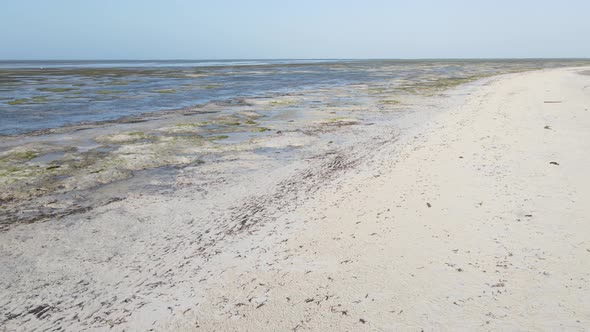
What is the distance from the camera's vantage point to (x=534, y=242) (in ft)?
18.6

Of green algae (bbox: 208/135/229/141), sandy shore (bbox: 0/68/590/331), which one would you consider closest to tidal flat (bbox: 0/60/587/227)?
green algae (bbox: 208/135/229/141)

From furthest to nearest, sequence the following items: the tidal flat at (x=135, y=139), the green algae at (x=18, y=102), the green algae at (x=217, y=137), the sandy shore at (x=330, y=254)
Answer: the green algae at (x=18, y=102) → the green algae at (x=217, y=137) → the tidal flat at (x=135, y=139) → the sandy shore at (x=330, y=254)

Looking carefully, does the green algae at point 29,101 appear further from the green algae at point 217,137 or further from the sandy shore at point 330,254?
the sandy shore at point 330,254

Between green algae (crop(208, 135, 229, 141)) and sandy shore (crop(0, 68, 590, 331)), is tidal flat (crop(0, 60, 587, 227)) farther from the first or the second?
sandy shore (crop(0, 68, 590, 331))

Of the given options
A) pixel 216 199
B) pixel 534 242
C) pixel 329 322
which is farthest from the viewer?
pixel 216 199

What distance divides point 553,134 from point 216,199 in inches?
434

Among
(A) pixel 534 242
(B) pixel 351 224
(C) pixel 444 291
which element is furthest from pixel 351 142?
(C) pixel 444 291

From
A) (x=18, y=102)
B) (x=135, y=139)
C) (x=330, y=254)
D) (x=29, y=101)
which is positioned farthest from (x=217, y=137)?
(x=29, y=101)

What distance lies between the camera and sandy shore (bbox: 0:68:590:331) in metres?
4.44

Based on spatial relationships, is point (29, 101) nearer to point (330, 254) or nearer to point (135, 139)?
point (135, 139)

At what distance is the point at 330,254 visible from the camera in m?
5.75

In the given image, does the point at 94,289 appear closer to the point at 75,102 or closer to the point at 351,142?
the point at 351,142

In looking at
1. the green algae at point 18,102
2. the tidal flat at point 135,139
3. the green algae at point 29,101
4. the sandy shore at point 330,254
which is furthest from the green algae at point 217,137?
the green algae at point 18,102

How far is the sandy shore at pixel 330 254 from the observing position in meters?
4.44
